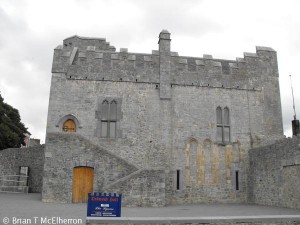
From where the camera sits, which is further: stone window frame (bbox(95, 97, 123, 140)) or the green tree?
the green tree

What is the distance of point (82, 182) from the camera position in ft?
52.9

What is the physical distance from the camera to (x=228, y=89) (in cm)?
2105

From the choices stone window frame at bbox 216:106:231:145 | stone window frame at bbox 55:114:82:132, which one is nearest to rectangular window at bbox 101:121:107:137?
stone window frame at bbox 55:114:82:132

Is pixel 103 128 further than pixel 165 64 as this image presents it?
No

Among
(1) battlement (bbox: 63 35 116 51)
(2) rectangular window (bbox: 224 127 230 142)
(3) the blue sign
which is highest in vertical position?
(1) battlement (bbox: 63 35 116 51)

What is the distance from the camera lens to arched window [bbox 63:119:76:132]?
19.0 meters

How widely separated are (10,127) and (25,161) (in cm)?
1285

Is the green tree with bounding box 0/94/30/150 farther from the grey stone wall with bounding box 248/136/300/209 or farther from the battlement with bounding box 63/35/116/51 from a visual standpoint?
the grey stone wall with bounding box 248/136/300/209

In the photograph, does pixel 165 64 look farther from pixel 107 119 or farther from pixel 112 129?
pixel 112 129

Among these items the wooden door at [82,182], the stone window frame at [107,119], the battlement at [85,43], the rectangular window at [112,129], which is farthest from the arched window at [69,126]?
the battlement at [85,43]

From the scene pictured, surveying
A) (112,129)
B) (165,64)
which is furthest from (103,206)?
(165,64)

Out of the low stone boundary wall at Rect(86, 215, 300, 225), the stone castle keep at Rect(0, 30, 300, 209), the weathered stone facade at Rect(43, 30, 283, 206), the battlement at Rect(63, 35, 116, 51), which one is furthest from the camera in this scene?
the battlement at Rect(63, 35, 116, 51)

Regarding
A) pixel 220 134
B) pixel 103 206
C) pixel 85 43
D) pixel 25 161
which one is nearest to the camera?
pixel 103 206

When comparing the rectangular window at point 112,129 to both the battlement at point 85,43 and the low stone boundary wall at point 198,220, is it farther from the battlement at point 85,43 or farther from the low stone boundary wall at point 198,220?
the low stone boundary wall at point 198,220
